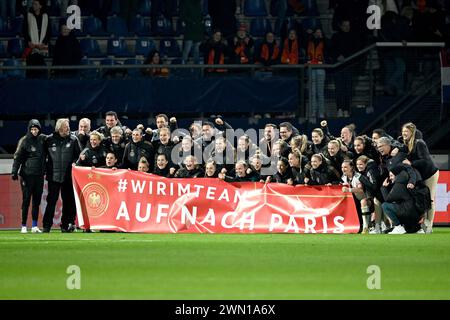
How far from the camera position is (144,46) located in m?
32.5

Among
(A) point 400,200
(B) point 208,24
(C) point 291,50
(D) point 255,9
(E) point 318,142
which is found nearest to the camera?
(A) point 400,200

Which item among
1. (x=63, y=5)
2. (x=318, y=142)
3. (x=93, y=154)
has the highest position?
(x=63, y=5)

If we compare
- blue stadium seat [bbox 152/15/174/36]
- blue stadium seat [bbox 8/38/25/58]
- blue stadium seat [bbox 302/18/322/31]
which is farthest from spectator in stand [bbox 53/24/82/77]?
blue stadium seat [bbox 302/18/322/31]

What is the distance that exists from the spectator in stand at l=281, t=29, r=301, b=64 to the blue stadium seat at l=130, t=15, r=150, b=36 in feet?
12.9

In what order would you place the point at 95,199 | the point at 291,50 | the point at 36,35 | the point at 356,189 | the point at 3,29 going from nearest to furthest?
1. the point at 356,189
2. the point at 95,199
3. the point at 36,35
4. the point at 291,50
5. the point at 3,29

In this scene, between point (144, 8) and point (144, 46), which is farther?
point (144, 8)

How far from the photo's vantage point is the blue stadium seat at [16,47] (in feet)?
105

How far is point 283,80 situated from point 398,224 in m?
7.31

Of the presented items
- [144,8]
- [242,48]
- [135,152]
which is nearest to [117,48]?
[144,8]

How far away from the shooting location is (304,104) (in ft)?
96.4

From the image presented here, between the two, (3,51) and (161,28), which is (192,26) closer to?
(161,28)

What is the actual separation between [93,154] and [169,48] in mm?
8180

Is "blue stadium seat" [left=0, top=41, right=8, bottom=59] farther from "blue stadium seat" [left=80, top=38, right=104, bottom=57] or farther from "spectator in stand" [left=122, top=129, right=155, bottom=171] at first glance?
"spectator in stand" [left=122, top=129, right=155, bottom=171]

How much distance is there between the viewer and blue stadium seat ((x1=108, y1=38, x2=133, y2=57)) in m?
32.4
